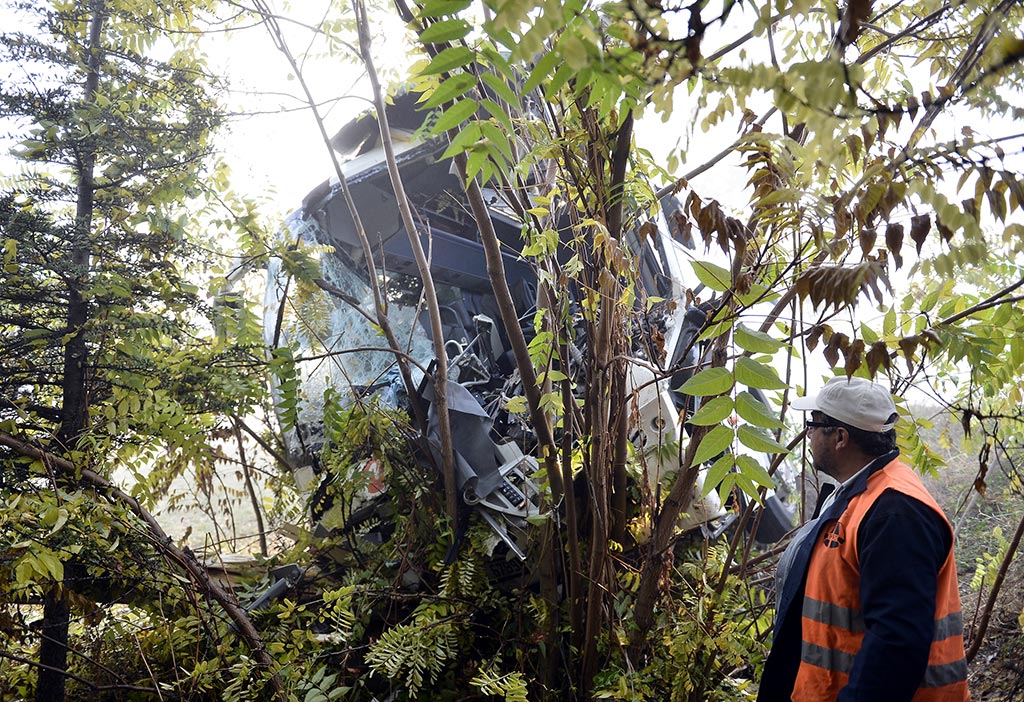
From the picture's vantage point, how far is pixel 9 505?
2.47m

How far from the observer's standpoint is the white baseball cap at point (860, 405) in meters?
2.16

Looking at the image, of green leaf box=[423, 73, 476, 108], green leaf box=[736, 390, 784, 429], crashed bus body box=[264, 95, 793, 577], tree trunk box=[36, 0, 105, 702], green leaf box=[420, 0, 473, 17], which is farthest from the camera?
crashed bus body box=[264, 95, 793, 577]

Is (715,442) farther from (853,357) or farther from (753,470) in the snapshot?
(853,357)

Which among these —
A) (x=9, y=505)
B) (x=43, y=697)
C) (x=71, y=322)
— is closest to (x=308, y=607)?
(x=43, y=697)

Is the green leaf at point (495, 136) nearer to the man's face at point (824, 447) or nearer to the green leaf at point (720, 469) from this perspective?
the green leaf at point (720, 469)

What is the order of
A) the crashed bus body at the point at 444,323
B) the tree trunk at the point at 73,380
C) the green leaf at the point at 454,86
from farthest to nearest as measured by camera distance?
the crashed bus body at the point at 444,323
the tree trunk at the point at 73,380
the green leaf at the point at 454,86

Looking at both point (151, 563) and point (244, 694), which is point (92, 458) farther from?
point (244, 694)

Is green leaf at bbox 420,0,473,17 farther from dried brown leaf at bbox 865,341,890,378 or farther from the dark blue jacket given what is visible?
the dark blue jacket

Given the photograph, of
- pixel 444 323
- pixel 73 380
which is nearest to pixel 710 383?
pixel 73 380

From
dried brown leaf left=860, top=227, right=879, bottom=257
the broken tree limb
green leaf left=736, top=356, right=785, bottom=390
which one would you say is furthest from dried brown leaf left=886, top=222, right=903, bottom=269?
the broken tree limb

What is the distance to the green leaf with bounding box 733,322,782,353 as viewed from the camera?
1724 mm

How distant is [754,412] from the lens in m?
1.70

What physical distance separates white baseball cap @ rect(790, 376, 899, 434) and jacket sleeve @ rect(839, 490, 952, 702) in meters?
0.36

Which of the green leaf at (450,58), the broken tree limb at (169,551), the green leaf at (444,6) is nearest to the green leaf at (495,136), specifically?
the green leaf at (450,58)
